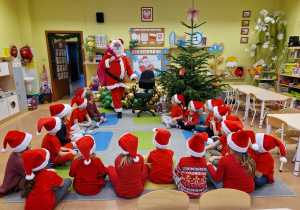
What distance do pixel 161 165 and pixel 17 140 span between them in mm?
1609

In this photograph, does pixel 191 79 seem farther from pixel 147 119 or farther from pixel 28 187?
pixel 28 187

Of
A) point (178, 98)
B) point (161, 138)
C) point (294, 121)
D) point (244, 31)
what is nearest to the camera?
point (161, 138)

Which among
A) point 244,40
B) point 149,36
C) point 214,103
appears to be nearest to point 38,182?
point 214,103

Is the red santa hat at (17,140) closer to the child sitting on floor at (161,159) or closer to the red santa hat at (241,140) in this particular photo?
the child sitting on floor at (161,159)

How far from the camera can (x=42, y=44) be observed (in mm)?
7043

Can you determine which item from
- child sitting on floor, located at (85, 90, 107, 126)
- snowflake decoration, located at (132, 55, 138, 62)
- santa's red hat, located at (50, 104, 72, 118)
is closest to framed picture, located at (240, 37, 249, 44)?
snowflake decoration, located at (132, 55, 138, 62)

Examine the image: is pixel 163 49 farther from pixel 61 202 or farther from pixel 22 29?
pixel 61 202

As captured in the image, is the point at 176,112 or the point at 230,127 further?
the point at 176,112

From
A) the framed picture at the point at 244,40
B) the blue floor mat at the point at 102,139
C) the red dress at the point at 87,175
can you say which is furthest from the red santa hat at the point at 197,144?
the framed picture at the point at 244,40

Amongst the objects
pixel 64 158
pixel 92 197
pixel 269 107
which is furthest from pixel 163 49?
pixel 92 197

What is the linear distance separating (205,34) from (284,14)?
2.52m

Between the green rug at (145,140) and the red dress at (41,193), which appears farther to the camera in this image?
the green rug at (145,140)

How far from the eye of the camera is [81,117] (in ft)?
13.9

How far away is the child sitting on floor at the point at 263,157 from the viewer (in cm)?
223
